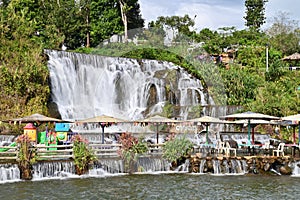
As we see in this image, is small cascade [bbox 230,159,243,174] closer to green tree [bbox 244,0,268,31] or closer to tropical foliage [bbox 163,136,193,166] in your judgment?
tropical foliage [bbox 163,136,193,166]

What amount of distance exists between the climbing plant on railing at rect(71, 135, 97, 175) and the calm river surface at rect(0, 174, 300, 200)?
0.83 metres

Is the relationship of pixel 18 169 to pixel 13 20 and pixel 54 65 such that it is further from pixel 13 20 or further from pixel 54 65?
pixel 13 20

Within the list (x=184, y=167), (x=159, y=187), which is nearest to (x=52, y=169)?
(x=159, y=187)

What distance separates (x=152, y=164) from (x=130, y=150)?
4.08 feet

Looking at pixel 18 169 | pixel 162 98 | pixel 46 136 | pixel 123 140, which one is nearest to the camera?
pixel 18 169

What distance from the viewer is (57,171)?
829 inches

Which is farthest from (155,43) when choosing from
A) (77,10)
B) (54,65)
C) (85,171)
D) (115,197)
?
(115,197)

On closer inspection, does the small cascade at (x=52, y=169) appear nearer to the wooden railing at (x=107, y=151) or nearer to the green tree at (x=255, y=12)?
the wooden railing at (x=107, y=151)

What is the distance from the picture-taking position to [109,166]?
72.8 feet

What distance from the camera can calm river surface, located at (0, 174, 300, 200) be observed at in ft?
56.5

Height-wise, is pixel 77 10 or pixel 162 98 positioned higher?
pixel 77 10

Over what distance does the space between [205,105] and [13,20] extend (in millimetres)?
16383

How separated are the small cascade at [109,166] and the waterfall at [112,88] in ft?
48.1

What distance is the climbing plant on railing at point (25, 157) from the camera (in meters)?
20.5
